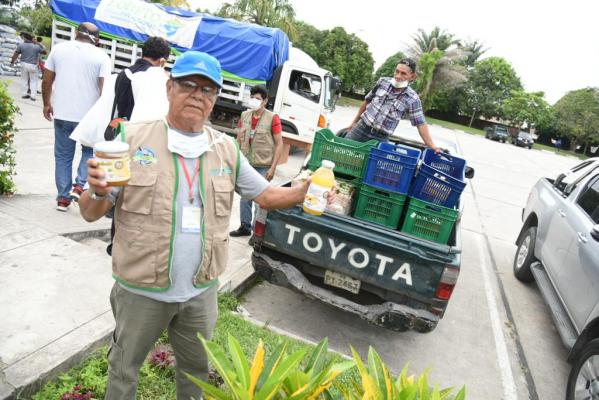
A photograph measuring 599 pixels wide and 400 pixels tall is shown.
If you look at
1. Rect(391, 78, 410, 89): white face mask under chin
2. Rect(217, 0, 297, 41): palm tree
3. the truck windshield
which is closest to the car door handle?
Rect(391, 78, 410, 89): white face mask under chin

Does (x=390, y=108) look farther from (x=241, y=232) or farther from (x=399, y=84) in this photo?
(x=241, y=232)

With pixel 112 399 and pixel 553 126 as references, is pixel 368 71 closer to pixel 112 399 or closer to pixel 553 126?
pixel 553 126

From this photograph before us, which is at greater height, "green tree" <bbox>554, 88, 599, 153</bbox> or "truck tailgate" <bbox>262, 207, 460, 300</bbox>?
"green tree" <bbox>554, 88, 599, 153</bbox>

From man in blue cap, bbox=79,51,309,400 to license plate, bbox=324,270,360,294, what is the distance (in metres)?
1.81

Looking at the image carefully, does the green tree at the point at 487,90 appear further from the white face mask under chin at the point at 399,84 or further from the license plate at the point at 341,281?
the license plate at the point at 341,281

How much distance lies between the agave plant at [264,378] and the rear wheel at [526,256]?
4.96 metres

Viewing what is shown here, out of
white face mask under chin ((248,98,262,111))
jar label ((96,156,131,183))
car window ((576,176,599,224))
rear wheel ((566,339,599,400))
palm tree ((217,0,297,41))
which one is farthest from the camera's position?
palm tree ((217,0,297,41))

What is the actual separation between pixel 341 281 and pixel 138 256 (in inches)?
86.3

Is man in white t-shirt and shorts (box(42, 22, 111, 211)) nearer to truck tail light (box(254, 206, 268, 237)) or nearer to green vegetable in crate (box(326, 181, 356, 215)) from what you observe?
truck tail light (box(254, 206, 268, 237))

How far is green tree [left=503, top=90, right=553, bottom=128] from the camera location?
50969mm

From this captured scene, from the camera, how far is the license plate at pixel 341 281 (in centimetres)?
360

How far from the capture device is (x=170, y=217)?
1785mm

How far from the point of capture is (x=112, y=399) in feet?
6.46

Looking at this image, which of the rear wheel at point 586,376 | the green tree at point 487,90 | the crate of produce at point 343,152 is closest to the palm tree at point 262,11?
the crate of produce at point 343,152
